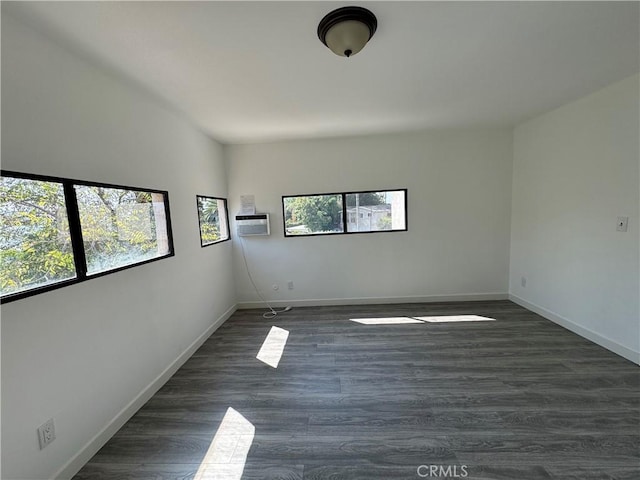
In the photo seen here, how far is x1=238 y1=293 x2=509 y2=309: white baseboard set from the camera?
4.13 meters

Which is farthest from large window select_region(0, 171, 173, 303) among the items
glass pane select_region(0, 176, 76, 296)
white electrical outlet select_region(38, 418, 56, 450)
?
white electrical outlet select_region(38, 418, 56, 450)

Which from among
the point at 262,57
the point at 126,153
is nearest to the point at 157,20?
the point at 262,57

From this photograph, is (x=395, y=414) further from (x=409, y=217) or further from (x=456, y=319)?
(x=409, y=217)

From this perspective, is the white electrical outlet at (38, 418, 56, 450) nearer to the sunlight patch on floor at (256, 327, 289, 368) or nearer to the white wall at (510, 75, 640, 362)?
the sunlight patch on floor at (256, 327, 289, 368)

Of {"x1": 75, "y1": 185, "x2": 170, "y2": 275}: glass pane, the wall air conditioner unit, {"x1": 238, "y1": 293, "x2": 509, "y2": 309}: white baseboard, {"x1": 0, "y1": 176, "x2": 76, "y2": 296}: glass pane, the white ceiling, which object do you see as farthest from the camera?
{"x1": 238, "y1": 293, "x2": 509, "y2": 309}: white baseboard

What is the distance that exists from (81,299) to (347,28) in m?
2.23

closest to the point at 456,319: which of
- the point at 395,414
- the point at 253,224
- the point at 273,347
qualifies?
the point at 395,414

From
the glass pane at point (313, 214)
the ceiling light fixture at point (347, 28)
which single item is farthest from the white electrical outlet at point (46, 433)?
the glass pane at point (313, 214)

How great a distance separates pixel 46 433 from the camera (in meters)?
1.43

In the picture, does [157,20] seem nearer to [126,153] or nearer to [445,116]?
[126,153]

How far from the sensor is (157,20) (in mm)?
1423

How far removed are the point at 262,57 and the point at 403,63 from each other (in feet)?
3.28

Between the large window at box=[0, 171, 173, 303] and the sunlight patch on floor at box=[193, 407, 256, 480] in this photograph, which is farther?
the sunlight patch on floor at box=[193, 407, 256, 480]

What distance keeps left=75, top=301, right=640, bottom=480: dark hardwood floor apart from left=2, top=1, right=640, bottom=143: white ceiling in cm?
250
